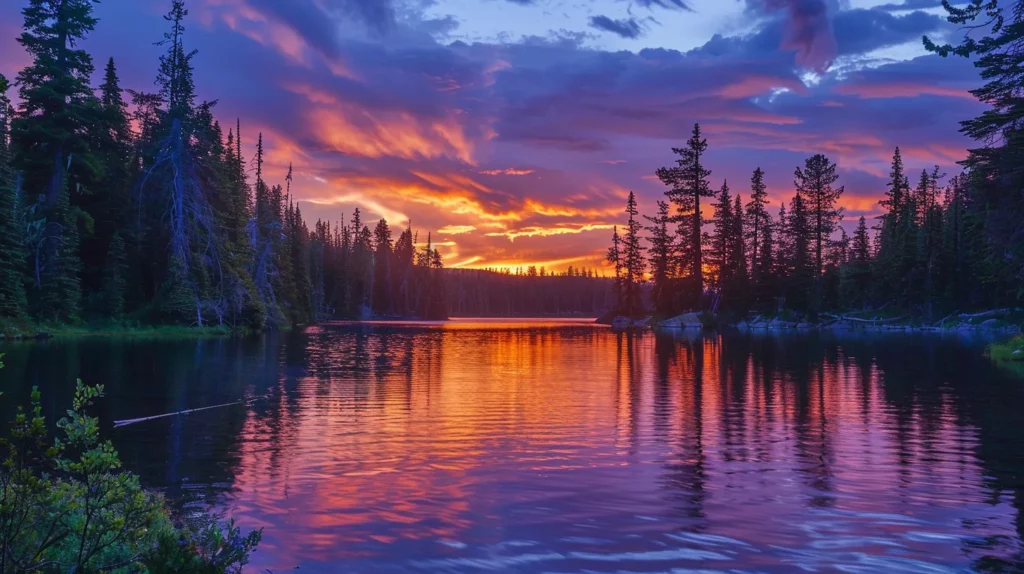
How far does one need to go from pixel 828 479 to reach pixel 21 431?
1146 centimetres

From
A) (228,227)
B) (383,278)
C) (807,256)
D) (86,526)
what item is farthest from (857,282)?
(383,278)

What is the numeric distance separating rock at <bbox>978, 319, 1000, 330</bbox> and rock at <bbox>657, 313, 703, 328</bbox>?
1072 inches

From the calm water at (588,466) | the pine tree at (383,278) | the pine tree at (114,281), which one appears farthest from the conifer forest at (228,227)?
the pine tree at (383,278)

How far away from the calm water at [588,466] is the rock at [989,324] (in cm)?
4722

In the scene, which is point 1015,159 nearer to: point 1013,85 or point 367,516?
point 1013,85

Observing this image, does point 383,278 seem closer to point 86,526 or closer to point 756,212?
point 756,212

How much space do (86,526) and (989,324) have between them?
78.5 metres

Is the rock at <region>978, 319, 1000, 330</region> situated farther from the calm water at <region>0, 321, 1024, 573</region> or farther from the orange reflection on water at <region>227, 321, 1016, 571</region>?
the orange reflection on water at <region>227, 321, 1016, 571</region>

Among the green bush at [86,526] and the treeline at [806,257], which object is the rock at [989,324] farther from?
the green bush at [86,526]

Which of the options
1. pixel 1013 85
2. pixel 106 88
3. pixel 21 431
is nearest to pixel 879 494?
pixel 21 431

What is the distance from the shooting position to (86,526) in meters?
5.18

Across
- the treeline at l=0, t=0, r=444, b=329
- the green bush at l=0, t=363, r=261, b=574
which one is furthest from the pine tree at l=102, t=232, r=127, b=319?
the green bush at l=0, t=363, r=261, b=574

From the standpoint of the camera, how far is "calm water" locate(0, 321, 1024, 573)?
842cm

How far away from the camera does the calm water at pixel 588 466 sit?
332 inches
